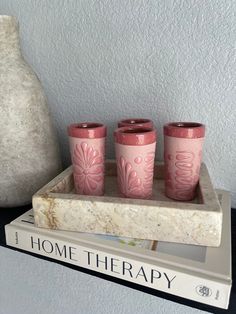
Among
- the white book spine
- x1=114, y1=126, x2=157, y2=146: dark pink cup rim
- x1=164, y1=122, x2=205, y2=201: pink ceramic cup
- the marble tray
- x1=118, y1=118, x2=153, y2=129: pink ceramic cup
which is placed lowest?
the white book spine

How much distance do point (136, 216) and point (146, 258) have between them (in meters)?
0.07

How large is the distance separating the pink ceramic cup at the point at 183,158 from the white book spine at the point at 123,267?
0.55ft

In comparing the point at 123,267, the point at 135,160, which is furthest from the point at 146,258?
the point at 135,160

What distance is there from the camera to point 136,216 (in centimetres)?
47

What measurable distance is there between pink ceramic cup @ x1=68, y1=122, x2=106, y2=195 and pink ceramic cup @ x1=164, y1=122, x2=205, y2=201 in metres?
0.12

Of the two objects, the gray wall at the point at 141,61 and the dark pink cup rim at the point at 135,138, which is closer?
the dark pink cup rim at the point at 135,138

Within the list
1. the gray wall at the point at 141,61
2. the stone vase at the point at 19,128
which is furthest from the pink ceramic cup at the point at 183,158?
the stone vase at the point at 19,128

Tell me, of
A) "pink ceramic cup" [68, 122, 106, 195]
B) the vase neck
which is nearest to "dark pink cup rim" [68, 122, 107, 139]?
"pink ceramic cup" [68, 122, 106, 195]

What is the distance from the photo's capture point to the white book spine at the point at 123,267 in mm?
396

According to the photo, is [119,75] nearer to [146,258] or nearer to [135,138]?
[135,138]

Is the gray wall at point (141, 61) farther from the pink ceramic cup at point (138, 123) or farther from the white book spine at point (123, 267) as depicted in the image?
the white book spine at point (123, 267)

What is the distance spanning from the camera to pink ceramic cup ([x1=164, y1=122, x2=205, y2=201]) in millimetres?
515

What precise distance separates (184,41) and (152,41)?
7 centimetres

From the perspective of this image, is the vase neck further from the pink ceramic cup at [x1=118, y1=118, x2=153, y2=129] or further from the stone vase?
the pink ceramic cup at [x1=118, y1=118, x2=153, y2=129]
